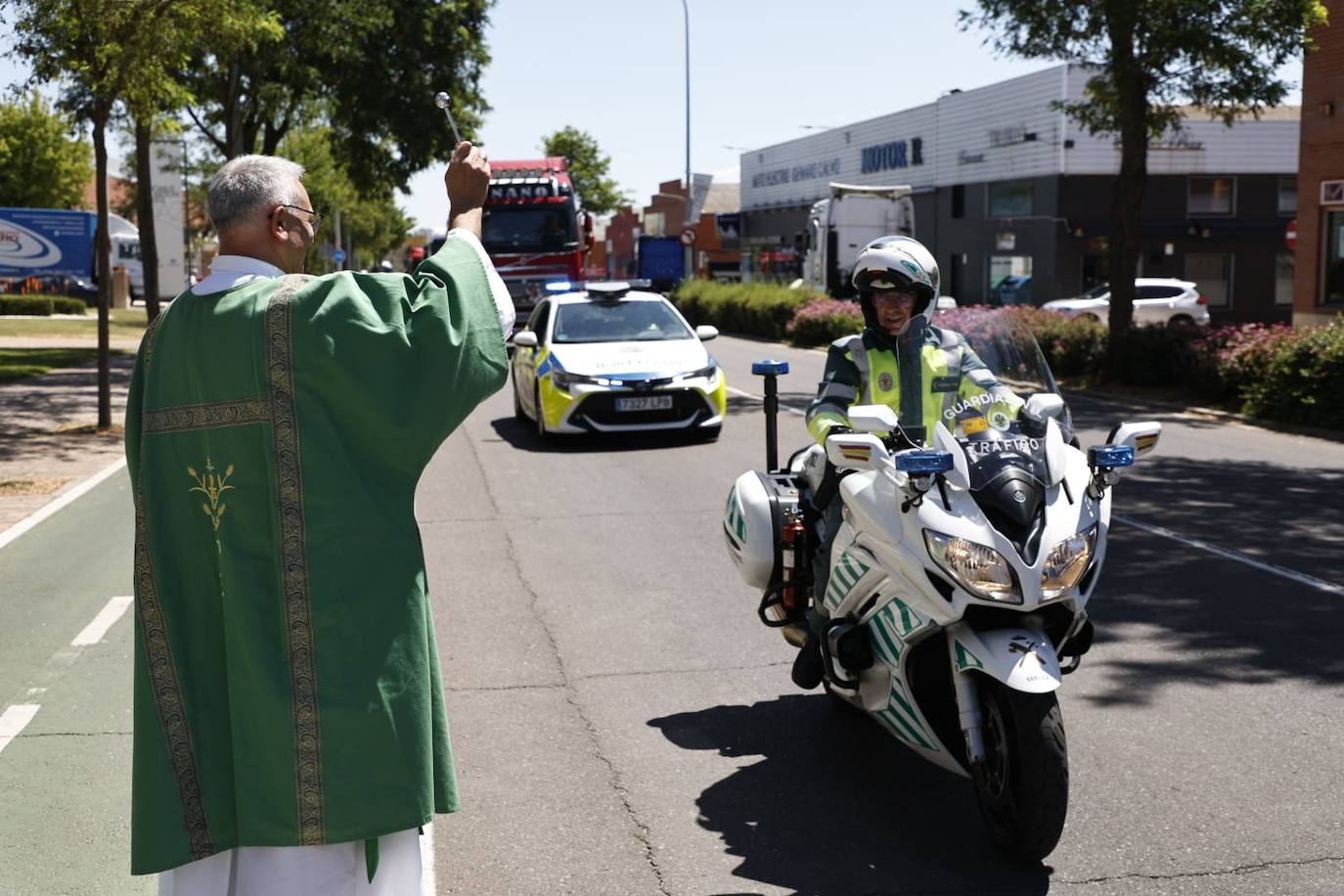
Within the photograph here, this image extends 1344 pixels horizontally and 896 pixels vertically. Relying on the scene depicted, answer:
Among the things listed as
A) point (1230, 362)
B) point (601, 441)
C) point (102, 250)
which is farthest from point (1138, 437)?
point (1230, 362)

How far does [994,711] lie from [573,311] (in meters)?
13.0

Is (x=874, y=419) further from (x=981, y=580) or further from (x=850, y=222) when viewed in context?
(x=850, y=222)

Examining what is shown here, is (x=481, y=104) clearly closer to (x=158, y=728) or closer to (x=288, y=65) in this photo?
(x=288, y=65)

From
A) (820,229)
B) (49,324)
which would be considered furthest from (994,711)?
(49,324)

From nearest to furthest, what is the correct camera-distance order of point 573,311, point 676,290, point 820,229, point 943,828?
1. point 943,828
2. point 573,311
3. point 820,229
4. point 676,290

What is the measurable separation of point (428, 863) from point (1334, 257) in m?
26.1

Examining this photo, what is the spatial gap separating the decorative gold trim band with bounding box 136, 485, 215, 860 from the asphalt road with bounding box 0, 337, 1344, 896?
1730 mm

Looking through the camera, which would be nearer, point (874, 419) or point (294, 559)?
point (294, 559)

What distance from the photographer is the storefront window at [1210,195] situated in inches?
1967

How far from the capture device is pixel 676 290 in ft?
177

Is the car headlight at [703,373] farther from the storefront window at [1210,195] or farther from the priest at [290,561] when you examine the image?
the storefront window at [1210,195]

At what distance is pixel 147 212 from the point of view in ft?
74.9

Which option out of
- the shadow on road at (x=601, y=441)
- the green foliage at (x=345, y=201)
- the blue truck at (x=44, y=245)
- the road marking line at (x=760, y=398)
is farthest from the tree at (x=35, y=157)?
the shadow on road at (x=601, y=441)

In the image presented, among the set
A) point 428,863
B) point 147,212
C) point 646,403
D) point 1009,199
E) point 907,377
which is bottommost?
point 428,863
